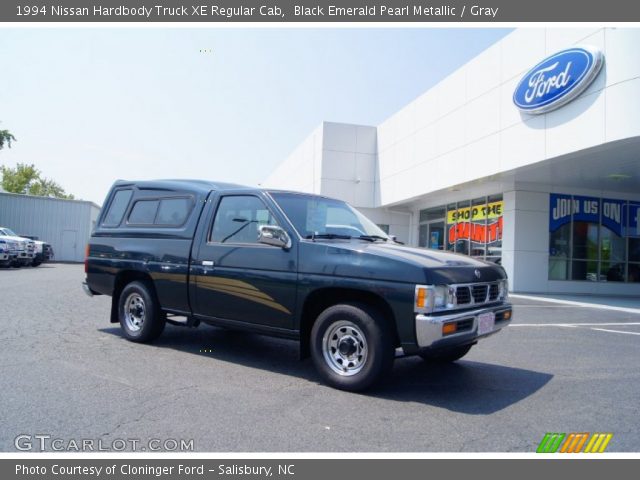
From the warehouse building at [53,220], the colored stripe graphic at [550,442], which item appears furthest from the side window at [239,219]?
the warehouse building at [53,220]

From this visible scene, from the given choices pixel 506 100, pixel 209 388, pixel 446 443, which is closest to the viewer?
pixel 446 443

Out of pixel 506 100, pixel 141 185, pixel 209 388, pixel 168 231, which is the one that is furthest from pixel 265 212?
pixel 506 100

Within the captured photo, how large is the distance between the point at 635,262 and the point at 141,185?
19.4m

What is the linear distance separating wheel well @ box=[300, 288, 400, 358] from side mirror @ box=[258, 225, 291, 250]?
0.60m

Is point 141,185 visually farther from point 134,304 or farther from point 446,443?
point 446,443

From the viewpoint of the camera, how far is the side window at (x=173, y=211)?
239 inches

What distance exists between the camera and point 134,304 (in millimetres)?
6430

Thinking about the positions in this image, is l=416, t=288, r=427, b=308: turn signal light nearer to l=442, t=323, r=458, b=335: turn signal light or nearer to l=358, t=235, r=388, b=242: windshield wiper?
l=442, t=323, r=458, b=335: turn signal light

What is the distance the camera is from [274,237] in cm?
488

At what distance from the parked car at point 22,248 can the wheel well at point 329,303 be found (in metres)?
21.3

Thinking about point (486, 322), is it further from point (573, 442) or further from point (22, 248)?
point (22, 248)

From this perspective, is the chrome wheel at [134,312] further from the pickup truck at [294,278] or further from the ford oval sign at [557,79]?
the ford oval sign at [557,79]

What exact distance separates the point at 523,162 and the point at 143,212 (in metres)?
11.4

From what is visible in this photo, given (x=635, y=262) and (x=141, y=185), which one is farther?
(x=635, y=262)
